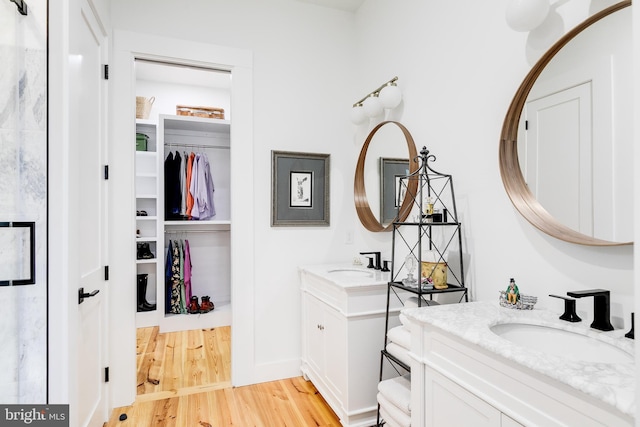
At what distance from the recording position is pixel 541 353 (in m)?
0.95

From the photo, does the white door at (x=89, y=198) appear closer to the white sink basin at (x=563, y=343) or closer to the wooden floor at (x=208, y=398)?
the wooden floor at (x=208, y=398)

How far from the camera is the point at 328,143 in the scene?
116 inches

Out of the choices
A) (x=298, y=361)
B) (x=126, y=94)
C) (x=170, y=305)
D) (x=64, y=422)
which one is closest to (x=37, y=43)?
(x=126, y=94)

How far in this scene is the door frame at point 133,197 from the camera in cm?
234

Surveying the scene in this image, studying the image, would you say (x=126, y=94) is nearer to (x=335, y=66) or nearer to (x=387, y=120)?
(x=335, y=66)

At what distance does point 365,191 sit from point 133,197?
1.70 metres

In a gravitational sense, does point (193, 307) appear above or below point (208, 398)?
above

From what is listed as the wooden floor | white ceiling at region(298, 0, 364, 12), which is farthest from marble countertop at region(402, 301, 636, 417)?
white ceiling at region(298, 0, 364, 12)

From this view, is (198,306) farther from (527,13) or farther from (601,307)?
(527,13)

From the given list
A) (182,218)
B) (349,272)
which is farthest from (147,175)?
(349,272)

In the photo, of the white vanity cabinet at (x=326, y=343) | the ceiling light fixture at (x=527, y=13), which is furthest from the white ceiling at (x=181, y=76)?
the ceiling light fixture at (x=527, y=13)

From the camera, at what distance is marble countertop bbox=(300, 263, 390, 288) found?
2.04 meters

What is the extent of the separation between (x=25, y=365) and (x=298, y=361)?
180cm

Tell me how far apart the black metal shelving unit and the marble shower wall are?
157 centimetres
